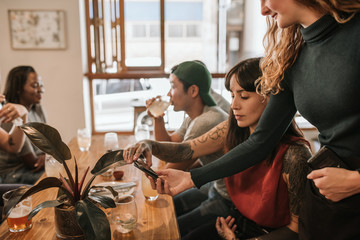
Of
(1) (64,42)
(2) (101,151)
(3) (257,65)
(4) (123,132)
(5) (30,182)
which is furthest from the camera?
(4) (123,132)

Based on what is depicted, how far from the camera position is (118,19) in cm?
444

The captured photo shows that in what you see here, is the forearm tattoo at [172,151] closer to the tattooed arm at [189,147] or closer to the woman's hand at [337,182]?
the tattooed arm at [189,147]

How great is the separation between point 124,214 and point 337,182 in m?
0.65

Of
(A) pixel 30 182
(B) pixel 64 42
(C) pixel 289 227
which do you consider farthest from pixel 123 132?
(C) pixel 289 227

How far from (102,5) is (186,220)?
137 inches

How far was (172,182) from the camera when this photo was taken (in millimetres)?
1297

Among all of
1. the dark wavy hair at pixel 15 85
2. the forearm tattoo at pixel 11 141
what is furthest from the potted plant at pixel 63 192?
the dark wavy hair at pixel 15 85

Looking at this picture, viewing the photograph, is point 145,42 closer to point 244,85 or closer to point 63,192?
point 244,85

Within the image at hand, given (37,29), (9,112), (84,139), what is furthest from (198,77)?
(37,29)

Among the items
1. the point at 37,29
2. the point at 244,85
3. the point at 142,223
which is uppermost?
the point at 37,29

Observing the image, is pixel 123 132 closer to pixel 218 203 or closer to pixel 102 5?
pixel 102 5

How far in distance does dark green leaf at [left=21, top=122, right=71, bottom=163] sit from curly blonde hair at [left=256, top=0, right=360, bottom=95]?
70cm

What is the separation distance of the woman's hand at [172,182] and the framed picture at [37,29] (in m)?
3.40

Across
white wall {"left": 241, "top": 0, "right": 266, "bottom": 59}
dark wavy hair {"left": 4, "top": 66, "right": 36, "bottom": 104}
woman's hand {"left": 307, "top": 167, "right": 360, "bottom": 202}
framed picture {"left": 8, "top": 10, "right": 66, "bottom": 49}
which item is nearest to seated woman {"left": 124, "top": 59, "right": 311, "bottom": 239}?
woman's hand {"left": 307, "top": 167, "right": 360, "bottom": 202}
